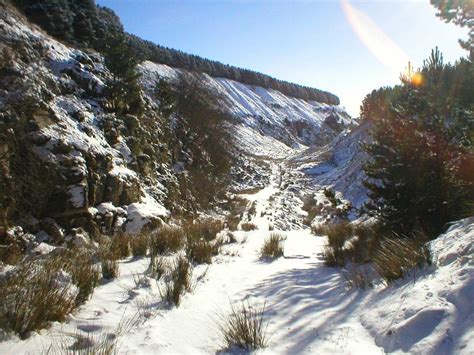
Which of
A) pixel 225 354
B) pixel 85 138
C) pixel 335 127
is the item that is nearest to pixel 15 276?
pixel 225 354

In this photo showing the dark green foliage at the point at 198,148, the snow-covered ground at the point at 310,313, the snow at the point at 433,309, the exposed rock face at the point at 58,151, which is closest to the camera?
the snow at the point at 433,309

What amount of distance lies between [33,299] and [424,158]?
6.61 m

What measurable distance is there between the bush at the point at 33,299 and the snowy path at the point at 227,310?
120 mm

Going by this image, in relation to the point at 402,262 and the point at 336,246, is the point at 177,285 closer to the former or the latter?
the point at 402,262

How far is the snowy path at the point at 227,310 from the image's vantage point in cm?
264

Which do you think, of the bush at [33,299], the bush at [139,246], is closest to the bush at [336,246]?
the bush at [139,246]

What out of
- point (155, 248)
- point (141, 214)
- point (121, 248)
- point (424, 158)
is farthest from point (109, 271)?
point (424, 158)

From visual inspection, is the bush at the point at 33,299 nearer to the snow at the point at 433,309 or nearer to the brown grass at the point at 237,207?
the snow at the point at 433,309

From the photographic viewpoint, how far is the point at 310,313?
11.2 feet

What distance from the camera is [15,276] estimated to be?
294cm

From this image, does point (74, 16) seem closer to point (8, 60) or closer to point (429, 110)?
point (8, 60)

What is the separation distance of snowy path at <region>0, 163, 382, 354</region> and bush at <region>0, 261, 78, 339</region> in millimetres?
120

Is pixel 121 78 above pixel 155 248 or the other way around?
above

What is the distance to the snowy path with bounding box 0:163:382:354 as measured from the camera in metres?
2.64
